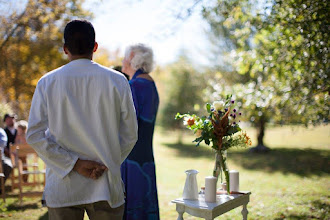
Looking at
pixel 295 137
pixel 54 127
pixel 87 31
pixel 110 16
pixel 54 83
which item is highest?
pixel 110 16

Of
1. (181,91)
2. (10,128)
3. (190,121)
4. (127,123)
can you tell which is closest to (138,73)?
(190,121)

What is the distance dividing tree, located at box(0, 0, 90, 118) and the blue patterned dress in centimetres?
930

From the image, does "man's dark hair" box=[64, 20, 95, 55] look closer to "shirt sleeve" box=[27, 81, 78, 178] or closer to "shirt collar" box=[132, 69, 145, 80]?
"shirt sleeve" box=[27, 81, 78, 178]

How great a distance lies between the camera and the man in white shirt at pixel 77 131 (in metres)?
2.23

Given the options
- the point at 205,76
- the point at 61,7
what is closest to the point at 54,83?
the point at 61,7

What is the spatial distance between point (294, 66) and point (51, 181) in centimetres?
595

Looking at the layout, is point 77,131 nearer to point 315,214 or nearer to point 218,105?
point 218,105

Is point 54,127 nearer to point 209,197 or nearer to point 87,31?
point 87,31

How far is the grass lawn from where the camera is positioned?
682 cm

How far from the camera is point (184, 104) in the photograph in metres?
25.7

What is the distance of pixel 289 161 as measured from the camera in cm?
1620

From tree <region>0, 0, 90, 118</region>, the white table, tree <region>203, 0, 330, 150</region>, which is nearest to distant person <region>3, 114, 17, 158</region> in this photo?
tree <region>0, 0, 90, 118</region>

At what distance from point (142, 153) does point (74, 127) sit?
5.67 ft

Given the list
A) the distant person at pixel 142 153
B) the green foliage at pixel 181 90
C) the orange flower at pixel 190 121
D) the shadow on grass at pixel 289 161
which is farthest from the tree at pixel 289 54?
the green foliage at pixel 181 90
